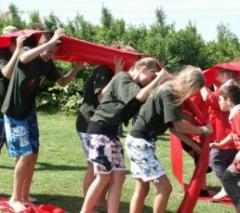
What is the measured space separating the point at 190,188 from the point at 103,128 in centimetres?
108

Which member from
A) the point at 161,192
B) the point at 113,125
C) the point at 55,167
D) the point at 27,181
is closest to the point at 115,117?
the point at 113,125

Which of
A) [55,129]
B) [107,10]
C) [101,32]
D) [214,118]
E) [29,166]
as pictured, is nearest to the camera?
[29,166]

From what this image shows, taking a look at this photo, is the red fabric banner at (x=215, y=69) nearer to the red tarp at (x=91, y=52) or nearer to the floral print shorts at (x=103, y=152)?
the red tarp at (x=91, y=52)

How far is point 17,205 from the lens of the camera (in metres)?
6.27

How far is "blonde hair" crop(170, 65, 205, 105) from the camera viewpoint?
5316mm

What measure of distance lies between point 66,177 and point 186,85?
349 centimetres

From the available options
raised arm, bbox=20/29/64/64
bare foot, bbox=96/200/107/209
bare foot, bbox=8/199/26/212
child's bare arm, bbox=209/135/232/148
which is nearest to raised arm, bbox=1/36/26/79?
raised arm, bbox=20/29/64/64

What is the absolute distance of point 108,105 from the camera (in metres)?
5.76

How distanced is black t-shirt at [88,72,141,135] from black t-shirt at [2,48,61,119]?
2.63ft

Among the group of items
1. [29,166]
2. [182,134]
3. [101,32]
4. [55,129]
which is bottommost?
[55,129]

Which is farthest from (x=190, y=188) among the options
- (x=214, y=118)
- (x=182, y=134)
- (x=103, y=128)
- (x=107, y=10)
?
(x=107, y=10)

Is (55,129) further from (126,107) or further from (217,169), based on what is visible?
(126,107)

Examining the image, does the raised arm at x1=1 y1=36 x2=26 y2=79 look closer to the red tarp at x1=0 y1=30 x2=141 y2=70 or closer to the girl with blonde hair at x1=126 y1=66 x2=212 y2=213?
the red tarp at x1=0 y1=30 x2=141 y2=70

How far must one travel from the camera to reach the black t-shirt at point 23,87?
612cm
